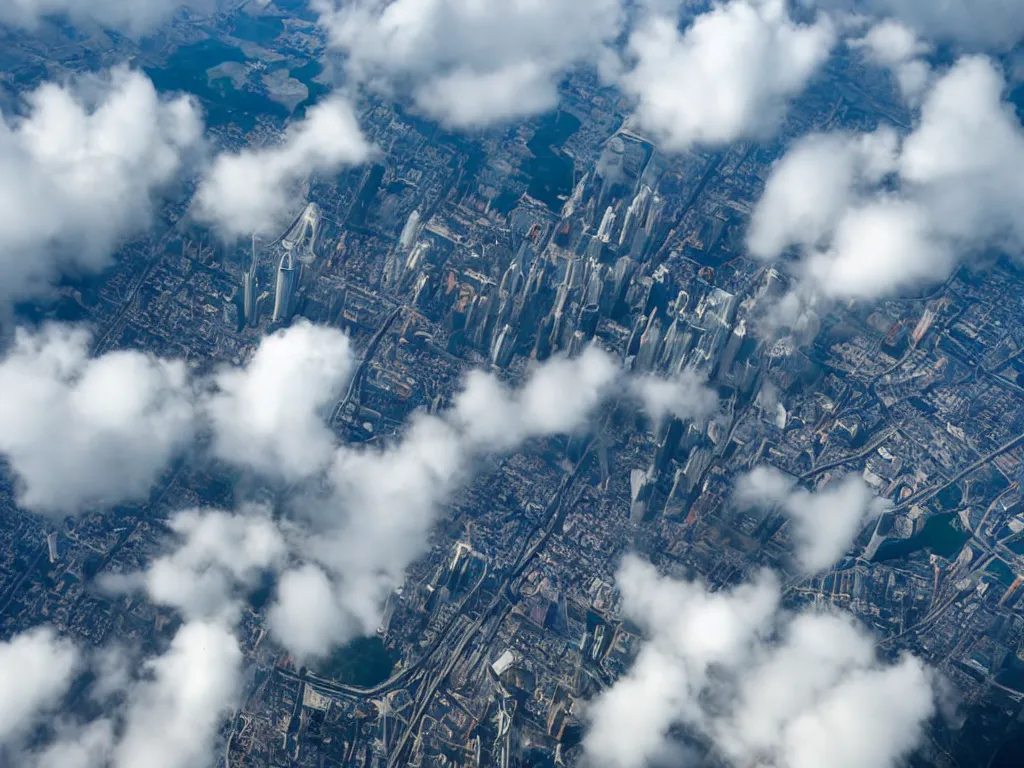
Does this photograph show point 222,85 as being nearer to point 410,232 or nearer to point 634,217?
point 410,232

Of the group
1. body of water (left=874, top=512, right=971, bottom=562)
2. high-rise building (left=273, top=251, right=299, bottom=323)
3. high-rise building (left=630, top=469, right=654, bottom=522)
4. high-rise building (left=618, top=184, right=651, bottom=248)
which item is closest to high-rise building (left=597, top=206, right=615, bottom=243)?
high-rise building (left=618, top=184, right=651, bottom=248)

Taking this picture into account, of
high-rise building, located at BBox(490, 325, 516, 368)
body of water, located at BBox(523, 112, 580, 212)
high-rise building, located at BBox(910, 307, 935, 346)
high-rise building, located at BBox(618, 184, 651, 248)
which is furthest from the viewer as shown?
body of water, located at BBox(523, 112, 580, 212)

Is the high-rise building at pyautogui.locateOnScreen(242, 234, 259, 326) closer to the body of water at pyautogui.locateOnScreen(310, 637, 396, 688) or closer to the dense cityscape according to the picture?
the dense cityscape

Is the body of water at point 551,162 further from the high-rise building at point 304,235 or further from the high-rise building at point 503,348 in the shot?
the high-rise building at point 304,235

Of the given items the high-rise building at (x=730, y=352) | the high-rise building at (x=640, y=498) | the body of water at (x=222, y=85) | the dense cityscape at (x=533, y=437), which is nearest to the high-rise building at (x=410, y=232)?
the dense cityscape at (x=533, y=437)

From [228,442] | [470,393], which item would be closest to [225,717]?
[228,442]

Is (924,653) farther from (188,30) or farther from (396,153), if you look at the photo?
(188,30)
